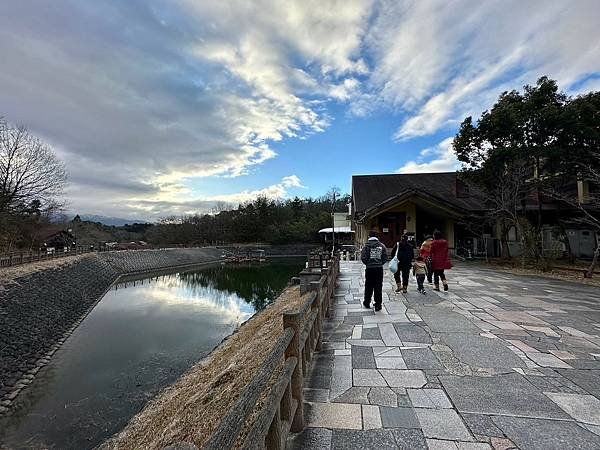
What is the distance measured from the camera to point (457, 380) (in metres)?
3.26

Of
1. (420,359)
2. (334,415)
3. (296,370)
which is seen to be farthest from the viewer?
(420,359)

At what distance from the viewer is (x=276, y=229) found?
162 feet

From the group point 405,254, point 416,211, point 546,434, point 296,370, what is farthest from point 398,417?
point 416,211

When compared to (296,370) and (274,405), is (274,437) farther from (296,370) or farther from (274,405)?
(296,370)

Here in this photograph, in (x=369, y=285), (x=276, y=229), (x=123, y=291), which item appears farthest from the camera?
(x=276, y=229)

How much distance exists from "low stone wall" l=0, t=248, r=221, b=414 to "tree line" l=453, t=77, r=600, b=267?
17.4 m

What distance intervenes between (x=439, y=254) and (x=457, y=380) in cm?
478

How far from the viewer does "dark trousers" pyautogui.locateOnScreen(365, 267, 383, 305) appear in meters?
6.01

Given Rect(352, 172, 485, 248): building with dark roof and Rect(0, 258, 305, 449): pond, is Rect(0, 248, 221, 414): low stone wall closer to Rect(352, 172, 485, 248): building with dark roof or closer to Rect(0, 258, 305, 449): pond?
Rect(0, 258, 305, 449): pond

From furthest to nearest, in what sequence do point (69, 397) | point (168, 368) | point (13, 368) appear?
point (168, 368) → point (13, 368) → point (69, 397)

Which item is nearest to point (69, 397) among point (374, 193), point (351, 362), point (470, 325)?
point (351, 362)

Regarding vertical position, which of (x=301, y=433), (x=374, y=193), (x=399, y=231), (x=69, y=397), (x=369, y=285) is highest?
(x=374, y=193)

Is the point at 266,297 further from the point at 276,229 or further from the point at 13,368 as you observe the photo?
the point at 276,229

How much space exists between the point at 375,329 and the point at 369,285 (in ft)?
4.22
